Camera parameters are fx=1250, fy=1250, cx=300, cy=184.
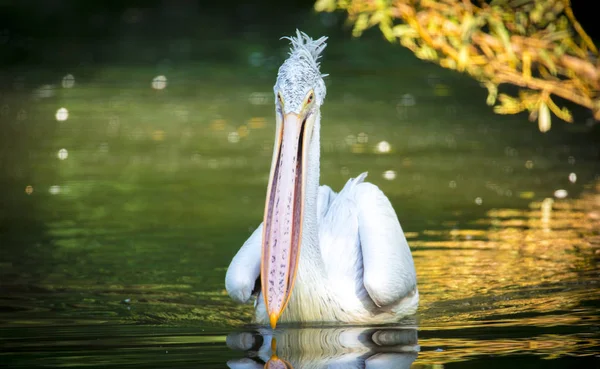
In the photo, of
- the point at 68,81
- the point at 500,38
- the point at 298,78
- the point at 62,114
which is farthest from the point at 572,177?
the point at 68,81

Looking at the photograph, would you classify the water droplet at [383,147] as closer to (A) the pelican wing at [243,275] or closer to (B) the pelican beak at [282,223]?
(A) the pelican wing at [243,275]

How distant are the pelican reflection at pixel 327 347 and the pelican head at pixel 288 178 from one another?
0.20m

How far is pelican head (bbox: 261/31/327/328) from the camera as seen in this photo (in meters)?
5.19

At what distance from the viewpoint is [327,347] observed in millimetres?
5367

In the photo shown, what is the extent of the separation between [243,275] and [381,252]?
663 mm

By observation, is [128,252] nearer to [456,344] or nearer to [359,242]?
[359,242]

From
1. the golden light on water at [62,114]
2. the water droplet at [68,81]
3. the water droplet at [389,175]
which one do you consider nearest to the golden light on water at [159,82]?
the water droplet at [68,81]

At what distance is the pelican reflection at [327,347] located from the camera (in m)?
5.08

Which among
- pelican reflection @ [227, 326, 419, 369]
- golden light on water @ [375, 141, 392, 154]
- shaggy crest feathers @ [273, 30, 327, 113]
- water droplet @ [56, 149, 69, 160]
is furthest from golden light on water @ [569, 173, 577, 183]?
shaggy crest feathers @ [273, 30, 327, 113]

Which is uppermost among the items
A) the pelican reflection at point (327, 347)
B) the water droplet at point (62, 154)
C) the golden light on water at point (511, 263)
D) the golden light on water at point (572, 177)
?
the water droplet at point (62, 154)

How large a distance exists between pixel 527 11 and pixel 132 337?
531cm

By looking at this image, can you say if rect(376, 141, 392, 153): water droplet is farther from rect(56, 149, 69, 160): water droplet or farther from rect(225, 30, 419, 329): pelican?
rect(225, 30, 419, 329): pelican

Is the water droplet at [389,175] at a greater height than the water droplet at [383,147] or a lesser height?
lesser

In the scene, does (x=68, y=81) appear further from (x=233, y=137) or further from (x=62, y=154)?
(x=62, y=154)
